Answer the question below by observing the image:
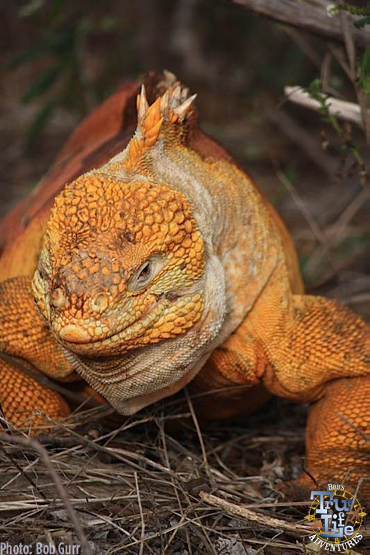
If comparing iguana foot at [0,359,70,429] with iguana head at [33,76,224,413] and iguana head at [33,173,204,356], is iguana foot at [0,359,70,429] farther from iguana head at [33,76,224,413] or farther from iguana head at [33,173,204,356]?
iguana head at [33,173,204,356]

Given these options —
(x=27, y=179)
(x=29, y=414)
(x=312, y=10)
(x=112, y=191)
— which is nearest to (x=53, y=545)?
(x=29, y=414)

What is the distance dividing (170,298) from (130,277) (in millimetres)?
251

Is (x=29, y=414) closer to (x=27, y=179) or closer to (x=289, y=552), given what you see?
(x=289, y=552)

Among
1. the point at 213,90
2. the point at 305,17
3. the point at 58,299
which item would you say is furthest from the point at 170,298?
the point at 213,90

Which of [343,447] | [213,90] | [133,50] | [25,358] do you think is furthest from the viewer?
[213,90]

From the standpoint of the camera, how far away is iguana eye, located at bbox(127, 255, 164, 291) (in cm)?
320

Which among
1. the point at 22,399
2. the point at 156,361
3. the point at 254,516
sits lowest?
the point at 254,516

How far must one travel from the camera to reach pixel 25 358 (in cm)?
413

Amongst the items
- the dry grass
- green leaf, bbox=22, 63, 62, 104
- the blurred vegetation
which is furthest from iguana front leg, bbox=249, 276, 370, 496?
the blurred vegetation

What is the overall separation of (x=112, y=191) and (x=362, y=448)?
1.78 m

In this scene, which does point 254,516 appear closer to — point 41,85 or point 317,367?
point 317,367

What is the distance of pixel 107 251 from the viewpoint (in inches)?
124

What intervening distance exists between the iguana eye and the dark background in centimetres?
337

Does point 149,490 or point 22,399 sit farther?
point 22,399
